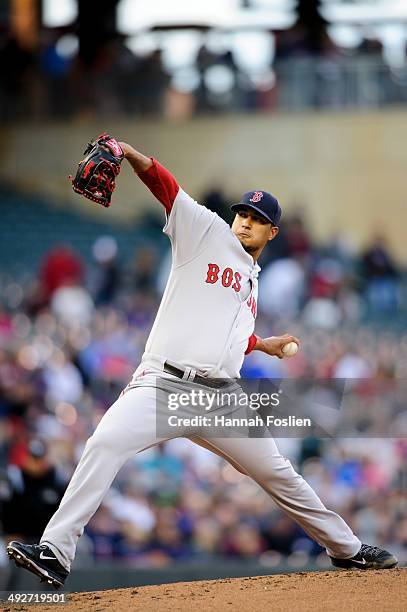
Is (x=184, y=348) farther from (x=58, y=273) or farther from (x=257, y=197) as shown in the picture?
(x=58, y=273)

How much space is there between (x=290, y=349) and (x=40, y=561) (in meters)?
1.51

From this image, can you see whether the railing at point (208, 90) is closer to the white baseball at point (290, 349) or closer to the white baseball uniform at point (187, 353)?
the white baseball at point (290, 349)

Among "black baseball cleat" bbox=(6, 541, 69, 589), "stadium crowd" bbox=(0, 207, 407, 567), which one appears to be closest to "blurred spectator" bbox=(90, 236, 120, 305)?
"stadium crowd" bbox=(0, 207, 407, 567)

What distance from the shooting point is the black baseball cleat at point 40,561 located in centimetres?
462

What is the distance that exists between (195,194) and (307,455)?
6755 millimetres

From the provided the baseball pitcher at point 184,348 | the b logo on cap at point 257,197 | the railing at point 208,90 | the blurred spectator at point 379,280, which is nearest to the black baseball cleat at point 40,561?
the baseball pitcher at point 184,348

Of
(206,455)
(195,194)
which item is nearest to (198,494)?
(206,455)

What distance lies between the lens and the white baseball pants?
4.68 meters

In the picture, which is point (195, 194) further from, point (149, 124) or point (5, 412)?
point (5, 412)

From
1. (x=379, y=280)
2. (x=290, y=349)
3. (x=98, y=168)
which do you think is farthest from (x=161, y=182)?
(x=379, y=280)

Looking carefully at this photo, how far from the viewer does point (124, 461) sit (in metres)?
4.79

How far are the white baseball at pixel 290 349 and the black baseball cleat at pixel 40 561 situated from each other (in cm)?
144

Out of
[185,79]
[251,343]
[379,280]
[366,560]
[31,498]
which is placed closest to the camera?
[251,343]

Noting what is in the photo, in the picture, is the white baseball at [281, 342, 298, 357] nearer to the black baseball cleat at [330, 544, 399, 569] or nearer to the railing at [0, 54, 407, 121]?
the black baseball cleat at [330, 544, 399, 569]
